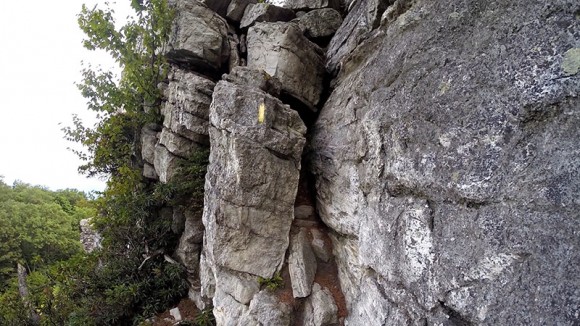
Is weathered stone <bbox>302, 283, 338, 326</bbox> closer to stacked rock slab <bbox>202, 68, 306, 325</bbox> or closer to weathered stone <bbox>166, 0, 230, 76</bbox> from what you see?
stacked rock slab <bbox>202, 68, 306, 325</bbox>

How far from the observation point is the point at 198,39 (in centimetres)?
1166

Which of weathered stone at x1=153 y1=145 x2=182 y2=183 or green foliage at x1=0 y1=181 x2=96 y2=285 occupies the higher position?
weathered stone at x1=153 y1=145 x2=182 y2=183

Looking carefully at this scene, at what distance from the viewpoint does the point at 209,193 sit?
8.95 meters

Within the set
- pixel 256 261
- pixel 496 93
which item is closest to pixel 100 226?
pixel 256 261

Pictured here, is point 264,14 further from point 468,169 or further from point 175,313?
point 175,313

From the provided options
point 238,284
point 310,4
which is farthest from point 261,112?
point 310,4

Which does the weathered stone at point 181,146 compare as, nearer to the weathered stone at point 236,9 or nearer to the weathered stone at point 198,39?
the weathered stone at point 198,39

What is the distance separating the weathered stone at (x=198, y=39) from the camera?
11.6 m

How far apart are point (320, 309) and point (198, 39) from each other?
10272mm

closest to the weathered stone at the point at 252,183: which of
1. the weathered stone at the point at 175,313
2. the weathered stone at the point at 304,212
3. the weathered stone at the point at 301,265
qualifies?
the weathered stone at the point at 301,265

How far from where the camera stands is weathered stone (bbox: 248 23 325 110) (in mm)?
10266

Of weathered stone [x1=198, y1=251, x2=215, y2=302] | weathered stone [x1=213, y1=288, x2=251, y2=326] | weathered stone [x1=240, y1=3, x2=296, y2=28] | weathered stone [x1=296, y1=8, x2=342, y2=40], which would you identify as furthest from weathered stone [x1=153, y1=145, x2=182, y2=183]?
weathered stone [x1=296, y1=8, x2=342, y2=40]

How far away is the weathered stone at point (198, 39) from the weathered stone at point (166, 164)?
143 inches

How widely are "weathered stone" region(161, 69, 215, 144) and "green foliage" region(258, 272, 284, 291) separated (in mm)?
5597
